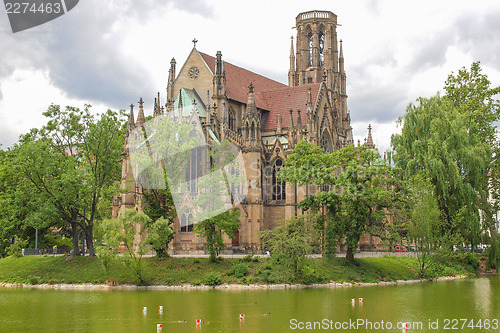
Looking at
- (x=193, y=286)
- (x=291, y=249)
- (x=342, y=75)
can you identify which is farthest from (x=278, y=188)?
(x=342, y=75)

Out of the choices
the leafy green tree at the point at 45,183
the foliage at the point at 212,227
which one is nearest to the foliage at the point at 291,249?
the foliage at the point at 212,227

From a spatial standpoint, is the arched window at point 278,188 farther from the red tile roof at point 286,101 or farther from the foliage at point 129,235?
the foliage at point 129,235

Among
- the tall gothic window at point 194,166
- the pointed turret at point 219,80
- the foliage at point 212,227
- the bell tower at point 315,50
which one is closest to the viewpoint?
the foliage at point 212,227

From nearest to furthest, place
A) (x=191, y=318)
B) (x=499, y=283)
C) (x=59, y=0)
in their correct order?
(x=191, y=318) → (x=59, y=0) → (x=499, y=283)

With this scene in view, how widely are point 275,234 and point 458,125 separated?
61.3 feet

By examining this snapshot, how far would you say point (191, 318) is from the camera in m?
23.7

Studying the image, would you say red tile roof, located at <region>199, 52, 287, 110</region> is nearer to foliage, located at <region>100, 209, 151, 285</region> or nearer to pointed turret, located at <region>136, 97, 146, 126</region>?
pointed turret, located at <region>136, 97, 146, 126</region>

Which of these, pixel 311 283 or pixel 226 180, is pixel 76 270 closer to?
pixel 226 180

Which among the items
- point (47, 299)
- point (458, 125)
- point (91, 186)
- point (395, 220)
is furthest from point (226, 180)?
point (458, 125)

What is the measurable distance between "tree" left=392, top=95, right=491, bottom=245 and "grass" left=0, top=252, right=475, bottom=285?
394 centimetres

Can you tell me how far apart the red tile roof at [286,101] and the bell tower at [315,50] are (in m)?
9.61

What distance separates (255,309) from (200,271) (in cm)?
1362

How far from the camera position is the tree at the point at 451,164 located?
142 feet

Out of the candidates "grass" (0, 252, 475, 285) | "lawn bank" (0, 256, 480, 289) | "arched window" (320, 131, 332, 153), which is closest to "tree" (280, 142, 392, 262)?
"grass" (0, 252, 475, 285)
